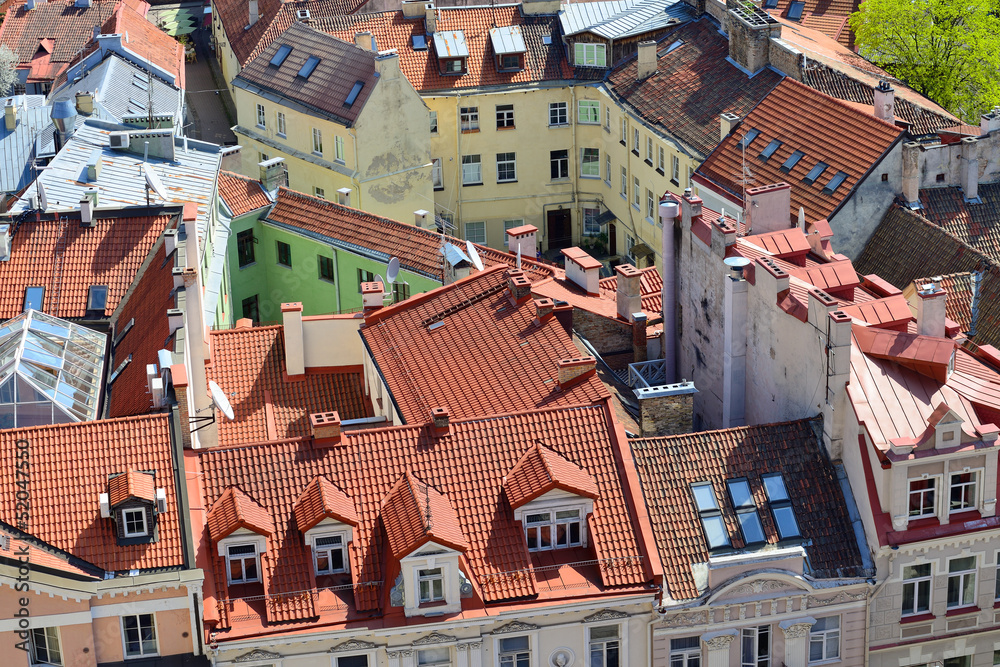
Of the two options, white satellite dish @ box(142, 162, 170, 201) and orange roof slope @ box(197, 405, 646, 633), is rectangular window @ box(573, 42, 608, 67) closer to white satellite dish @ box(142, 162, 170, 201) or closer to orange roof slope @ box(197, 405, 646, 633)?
white satellite dish @ box(142, 162, 170, 201)

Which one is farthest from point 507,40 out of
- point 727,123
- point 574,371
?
point 574,371

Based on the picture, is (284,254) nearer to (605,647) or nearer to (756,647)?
(605,647)

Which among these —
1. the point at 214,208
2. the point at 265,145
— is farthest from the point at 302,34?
the point at 214,208

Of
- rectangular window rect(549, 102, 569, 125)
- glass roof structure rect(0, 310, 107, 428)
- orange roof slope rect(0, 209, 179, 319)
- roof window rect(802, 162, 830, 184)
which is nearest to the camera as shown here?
glass roof structure rect(0, 310, 107, 428)

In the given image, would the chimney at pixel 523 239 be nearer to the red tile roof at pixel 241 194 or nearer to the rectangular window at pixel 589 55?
the red tile roof at pixel 241 194

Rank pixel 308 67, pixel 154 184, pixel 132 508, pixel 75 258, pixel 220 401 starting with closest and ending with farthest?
pixel 132 508
pixel 220 401
pixel 75 258
pixel 154 184
pixel 308 67

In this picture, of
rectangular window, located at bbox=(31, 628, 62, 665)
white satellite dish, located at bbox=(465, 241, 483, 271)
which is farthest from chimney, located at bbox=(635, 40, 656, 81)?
rectangular window, located at bbox=(31, 628, 62, 665)
